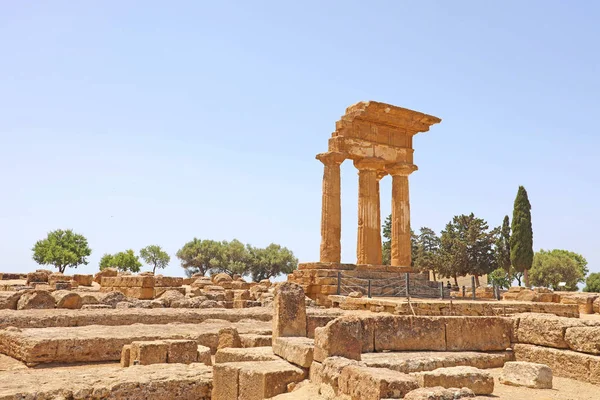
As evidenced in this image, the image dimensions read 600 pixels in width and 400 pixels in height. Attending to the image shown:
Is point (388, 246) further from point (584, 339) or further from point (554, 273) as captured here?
point (584, 339)

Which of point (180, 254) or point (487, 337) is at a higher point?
point (180, 254)

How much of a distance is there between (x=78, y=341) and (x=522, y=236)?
126 ft

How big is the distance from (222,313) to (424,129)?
13597 mm

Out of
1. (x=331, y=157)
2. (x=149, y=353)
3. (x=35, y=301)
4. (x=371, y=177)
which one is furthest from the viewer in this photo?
(x=371, y=177)

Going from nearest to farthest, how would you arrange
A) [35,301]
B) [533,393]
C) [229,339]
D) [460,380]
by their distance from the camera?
[460,380] < [533,393] < [229,339] < [35,301]

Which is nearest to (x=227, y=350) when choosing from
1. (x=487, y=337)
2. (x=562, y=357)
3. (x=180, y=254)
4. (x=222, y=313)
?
(x=487, y=337)

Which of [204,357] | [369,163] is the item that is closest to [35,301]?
[204,357]

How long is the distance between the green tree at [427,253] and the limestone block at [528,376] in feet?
114

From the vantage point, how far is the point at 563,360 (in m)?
6.71

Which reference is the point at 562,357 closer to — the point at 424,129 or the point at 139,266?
the point at 424,129

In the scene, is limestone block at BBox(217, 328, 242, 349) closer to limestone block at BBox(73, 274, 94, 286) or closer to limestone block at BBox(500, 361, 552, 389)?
limestone block at BBox(500, 361, 552, 389)

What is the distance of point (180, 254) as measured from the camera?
6569 centimetres

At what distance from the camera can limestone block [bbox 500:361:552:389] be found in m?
5.71

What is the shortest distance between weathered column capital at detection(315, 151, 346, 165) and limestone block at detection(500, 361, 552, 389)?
14961 mm
